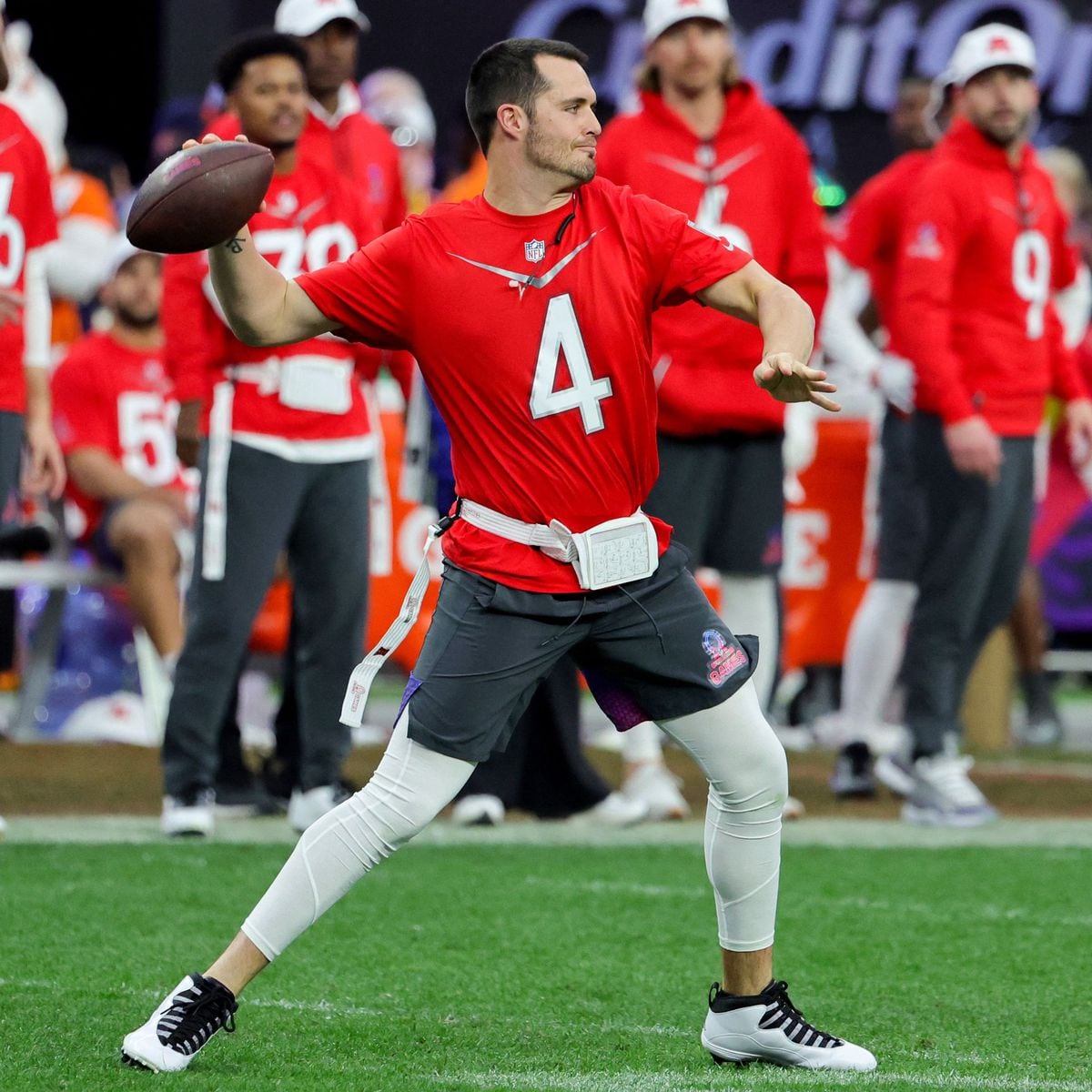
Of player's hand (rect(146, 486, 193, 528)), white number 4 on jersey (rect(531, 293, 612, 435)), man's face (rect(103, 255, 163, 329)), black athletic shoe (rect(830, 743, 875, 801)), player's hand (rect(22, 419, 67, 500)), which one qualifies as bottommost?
black athletic shoe (rect(830, 743, 875, 801))

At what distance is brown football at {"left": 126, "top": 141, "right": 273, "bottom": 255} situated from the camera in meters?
4.17

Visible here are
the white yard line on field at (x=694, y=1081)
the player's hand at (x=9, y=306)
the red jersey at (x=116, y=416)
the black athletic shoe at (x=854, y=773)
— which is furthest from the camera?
the red jersey at (x=116, y=416)

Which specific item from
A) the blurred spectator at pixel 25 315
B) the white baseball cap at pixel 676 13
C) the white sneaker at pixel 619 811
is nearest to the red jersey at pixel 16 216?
the blurred spectator at pixel 25 315

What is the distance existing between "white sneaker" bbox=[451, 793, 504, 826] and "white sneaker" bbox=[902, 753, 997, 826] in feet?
4.46

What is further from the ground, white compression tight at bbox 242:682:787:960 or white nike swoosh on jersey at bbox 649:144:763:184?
white nike swoosh on jersey at bbox 649:144:763:184

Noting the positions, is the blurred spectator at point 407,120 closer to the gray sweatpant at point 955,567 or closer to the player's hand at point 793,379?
the gray sweatpant at point 955,567

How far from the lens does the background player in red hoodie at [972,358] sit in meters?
7.34

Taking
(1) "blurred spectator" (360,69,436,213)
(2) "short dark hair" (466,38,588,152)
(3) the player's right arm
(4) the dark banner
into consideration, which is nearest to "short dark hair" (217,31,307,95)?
(2) "short dark hair" (466,38,588,152)

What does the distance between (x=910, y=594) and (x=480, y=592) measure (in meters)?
4.54

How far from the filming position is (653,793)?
7500 millimetres

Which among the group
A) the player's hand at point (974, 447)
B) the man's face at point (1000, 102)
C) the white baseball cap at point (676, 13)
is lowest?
the player's hand at point (974, 447)

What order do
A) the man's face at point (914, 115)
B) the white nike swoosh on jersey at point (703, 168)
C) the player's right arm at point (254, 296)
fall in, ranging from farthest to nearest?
the man's face at point (914, 115) → the white nike swoosh on jersey at point (703, 168) → the player's right arm at point (254, 296)

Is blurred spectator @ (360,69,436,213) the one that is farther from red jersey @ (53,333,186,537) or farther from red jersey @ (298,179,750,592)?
red jersey @ (298,179,750,592)

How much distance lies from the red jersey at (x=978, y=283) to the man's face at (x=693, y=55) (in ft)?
2.55
